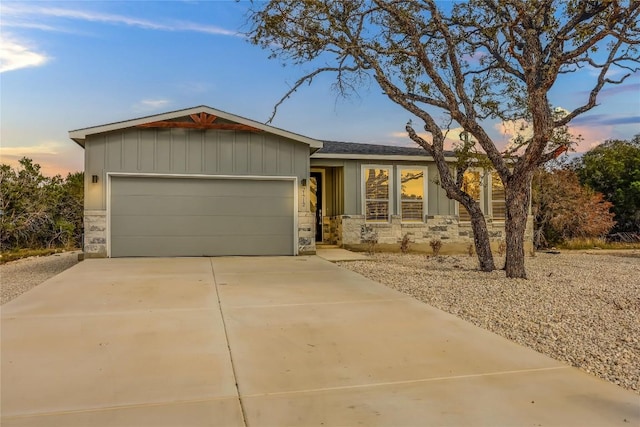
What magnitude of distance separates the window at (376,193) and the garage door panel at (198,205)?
2670 millimetres

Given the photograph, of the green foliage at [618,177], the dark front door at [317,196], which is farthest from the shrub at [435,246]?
the green foliage at [618,177]

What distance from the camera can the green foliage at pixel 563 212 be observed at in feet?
56.5

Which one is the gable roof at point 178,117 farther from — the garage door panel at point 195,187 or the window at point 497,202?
the window at point 497,202

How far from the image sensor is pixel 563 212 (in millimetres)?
17250

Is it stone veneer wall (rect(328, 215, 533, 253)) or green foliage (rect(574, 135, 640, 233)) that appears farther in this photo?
green foliage (rect(574, 135, 640, 233))

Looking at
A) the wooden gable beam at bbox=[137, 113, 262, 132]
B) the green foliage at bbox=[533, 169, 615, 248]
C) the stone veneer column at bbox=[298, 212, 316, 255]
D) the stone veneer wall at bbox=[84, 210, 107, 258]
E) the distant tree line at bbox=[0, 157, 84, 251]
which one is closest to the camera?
the stone veneer wall at bbox=[84, 210, 107, 258]

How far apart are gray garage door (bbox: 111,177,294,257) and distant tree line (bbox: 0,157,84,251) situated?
600cm

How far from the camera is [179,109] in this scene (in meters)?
10.4

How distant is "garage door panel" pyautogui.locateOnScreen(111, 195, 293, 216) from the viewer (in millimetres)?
10453

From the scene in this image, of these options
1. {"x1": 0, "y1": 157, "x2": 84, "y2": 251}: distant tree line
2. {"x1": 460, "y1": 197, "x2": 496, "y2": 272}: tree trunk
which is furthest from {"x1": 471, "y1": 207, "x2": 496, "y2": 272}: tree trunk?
{"x1": 0, "y1": 157, "x2": 84, "y2": 251}: distant tree line

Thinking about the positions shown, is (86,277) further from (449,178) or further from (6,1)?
(449,178)

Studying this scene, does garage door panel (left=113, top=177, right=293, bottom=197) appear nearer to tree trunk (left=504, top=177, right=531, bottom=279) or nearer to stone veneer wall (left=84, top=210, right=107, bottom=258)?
stone veneer wall (left=84, top=210, right=107, bottom=258)

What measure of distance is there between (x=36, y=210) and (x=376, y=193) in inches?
436

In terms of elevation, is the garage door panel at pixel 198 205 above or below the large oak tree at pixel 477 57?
below
